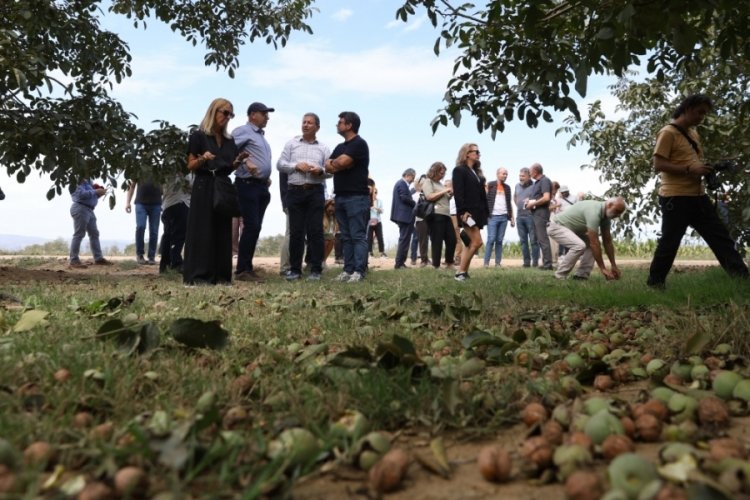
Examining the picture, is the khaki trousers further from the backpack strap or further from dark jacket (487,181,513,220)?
dark jacket (487,181,513,220)

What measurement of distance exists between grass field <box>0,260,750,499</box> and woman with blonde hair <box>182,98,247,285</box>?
2843 millimetres

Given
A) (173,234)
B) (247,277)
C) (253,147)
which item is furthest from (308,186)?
(173,234)

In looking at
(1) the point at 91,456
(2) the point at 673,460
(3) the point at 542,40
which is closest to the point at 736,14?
(3) the point at 542,40

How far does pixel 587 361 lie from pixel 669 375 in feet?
1.04

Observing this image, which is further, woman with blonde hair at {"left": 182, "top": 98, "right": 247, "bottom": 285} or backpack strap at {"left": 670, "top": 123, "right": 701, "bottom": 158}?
woman with blonde hair at {"left": 182, "top": 98, "right": 247, "bottom": 285}

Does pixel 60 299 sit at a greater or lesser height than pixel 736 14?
lesser

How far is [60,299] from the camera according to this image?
4.62 meters

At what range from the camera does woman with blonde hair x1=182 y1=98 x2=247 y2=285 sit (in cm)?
645

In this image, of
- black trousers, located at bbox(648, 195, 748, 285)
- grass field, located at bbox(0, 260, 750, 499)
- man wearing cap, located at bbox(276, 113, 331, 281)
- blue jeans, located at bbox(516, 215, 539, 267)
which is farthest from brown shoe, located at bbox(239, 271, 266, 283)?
blue jeans, located at bbox(516, 215, 539, 267)

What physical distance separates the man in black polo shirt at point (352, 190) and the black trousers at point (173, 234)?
2.47m

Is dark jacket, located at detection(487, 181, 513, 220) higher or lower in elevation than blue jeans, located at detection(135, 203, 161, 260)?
higher

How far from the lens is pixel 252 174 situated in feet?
25.2

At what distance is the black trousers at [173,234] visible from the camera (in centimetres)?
888

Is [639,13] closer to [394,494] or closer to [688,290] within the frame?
[394,494]
